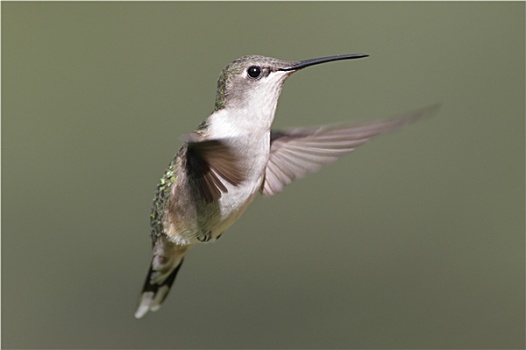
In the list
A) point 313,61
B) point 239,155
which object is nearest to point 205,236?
point 239,155

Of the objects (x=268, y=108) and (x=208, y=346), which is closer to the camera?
(x=268, y=108)

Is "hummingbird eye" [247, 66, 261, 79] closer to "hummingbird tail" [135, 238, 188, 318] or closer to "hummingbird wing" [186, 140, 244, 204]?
"hummingbird wing" [186, 140, 244, 204]

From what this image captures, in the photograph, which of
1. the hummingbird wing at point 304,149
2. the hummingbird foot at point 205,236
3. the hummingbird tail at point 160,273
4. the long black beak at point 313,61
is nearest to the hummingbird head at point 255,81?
the long black beak at point 313,61

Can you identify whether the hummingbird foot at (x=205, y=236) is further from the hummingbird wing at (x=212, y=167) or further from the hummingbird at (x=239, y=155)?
the hummingbird wing at (x=212, y=167)

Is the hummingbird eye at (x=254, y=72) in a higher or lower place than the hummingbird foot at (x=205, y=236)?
higher

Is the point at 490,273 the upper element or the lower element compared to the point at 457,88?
lower

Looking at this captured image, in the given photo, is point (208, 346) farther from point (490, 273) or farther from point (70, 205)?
point (490, 273)

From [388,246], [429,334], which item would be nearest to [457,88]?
[388,246]
